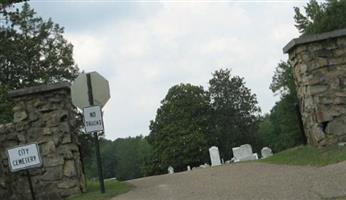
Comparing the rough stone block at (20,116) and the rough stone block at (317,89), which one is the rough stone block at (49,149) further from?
the rough stone block at (317,89)

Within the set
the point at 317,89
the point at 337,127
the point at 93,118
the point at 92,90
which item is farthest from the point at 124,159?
the point at 93,118

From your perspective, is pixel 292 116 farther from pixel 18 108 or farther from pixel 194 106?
pixel 18 108

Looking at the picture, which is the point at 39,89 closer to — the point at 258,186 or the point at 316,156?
the point at 258,186

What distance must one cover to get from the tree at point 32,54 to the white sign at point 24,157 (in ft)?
66.1

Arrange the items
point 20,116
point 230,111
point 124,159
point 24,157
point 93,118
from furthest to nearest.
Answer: point 124,159
point 230,111
point 20,116
point 93,118
point 24,157

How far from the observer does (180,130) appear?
203ft

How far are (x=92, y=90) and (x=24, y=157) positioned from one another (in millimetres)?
1898

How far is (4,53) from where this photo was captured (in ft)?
106

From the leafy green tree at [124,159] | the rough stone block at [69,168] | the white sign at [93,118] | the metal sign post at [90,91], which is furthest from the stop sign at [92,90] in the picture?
the leafy green tree at [124,159]

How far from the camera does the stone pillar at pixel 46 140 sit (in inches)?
520

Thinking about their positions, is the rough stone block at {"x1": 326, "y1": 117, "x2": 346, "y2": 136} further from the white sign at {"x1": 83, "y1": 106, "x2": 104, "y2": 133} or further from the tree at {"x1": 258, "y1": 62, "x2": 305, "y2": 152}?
the tree at {"x1": 258, "y1": 62, "x2": 305, "y2": 152}

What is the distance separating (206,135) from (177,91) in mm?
5728

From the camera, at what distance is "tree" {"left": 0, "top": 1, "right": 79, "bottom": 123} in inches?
1277

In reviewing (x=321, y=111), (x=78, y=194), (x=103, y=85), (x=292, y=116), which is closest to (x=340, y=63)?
(x=321, y=111)
